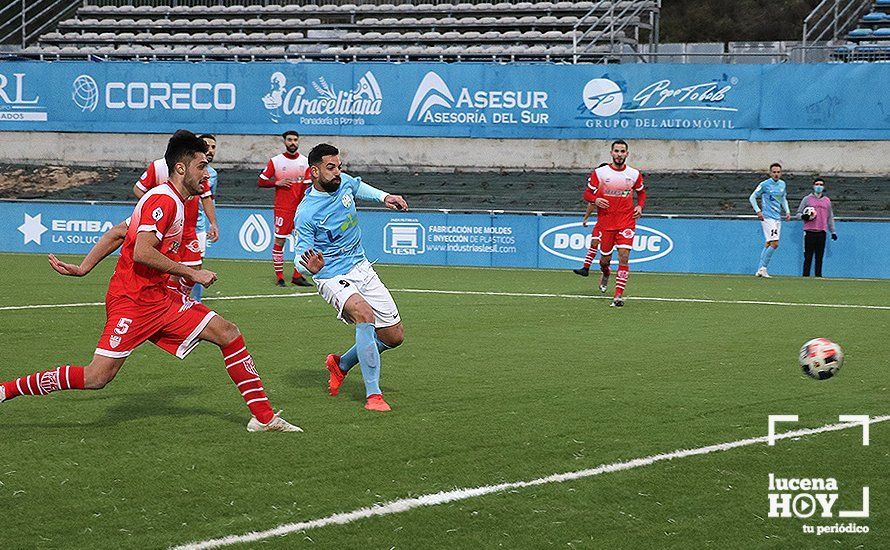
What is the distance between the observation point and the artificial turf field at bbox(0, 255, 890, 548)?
17.6ft

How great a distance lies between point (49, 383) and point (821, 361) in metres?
5.70

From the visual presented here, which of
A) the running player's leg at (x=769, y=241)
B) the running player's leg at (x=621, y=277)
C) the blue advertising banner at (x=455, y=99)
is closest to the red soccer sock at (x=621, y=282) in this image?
the running player's leg at (x=621, y=277)

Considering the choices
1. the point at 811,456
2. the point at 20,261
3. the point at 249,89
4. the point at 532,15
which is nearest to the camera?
the point at 811,456

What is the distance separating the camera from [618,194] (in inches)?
674

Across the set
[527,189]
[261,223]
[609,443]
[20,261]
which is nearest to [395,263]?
[261,223]

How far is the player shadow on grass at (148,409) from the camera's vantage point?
7.75 m

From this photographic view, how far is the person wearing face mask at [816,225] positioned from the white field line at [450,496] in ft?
56.2

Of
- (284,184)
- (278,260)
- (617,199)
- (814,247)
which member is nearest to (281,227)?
(278,260)

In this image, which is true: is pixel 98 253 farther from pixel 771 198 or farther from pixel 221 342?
pixel 771 198

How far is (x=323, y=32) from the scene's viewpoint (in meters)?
35.8

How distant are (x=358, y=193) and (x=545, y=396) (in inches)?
84.4

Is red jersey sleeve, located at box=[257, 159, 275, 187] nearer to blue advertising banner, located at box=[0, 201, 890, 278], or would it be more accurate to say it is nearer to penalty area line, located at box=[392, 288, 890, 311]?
penalty area line, located at box=[392, 288, 890, 311]

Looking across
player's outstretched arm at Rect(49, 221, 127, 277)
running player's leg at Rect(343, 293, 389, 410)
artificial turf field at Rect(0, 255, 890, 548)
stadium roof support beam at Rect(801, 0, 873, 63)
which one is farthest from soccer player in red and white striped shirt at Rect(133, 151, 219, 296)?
stadium roof support beam at Rect(801, 0, 873, 63)

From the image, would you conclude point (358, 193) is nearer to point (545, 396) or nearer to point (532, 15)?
point (545, 396)
